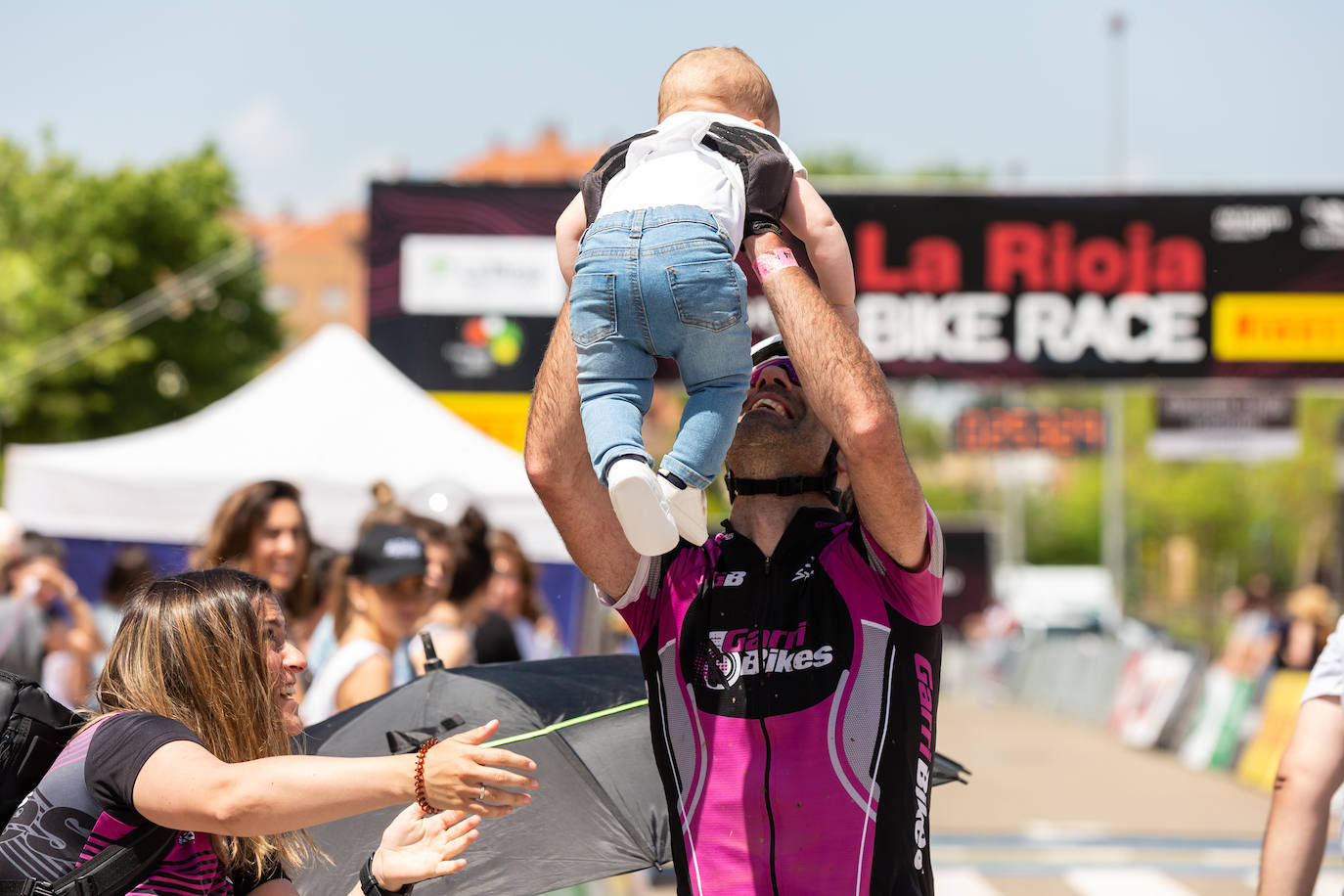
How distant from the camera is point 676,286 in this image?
8.00 ft

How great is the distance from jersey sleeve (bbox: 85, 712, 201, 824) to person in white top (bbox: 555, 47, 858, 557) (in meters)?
0.85

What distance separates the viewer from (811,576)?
3.00 meters

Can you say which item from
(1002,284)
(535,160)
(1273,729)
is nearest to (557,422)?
(1002,284)

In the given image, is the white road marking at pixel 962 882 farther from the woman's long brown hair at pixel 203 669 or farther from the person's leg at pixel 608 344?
the person's leg at pixel 608 344

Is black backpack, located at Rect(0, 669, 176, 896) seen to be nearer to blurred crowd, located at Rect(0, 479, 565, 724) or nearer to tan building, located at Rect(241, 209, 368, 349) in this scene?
blurred crowd, located at Rect(0, 479, 565, 724)

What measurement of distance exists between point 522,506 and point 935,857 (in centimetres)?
454

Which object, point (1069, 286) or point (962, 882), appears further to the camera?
point (1069, 286)

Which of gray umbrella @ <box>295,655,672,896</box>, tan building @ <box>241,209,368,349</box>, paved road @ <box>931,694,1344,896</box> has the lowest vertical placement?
paved road @ <box>931,694,1344,896</box>

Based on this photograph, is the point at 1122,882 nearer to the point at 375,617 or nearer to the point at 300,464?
the point at 300,464

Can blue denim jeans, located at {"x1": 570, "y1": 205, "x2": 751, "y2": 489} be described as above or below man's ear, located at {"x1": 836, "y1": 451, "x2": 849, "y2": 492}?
above

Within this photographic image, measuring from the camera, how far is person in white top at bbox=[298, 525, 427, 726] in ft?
16.3

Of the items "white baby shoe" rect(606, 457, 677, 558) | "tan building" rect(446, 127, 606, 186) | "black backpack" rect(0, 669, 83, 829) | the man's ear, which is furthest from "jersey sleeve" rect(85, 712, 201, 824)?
"tan building" rect(446, 127, 606, 186)

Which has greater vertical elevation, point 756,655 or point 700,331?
point 700,331

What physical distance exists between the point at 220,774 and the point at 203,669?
344mm
